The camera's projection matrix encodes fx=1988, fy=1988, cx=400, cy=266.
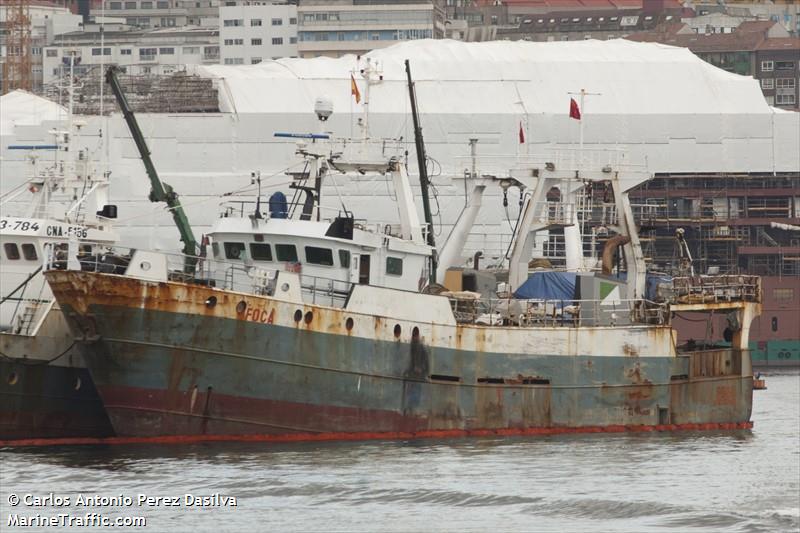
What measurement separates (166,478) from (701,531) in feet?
38.8

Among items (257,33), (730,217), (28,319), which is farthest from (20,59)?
(28,319)

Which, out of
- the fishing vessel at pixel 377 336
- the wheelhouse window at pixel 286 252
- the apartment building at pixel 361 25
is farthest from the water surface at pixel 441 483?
the apartment building at pixel 361 25

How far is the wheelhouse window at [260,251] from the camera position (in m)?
49.2

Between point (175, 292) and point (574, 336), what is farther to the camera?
point (574, 336)

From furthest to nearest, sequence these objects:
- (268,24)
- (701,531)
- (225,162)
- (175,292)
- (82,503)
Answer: (268,24), (225,162), (175,292), (82,503), (701,531)

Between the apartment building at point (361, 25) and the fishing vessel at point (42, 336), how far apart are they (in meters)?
125

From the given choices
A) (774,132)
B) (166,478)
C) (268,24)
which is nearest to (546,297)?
(166,478)

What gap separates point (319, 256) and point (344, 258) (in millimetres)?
626

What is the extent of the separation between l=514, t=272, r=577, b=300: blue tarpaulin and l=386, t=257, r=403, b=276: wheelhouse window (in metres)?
4.09

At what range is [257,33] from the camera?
18112 cm

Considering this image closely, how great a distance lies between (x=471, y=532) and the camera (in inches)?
1435

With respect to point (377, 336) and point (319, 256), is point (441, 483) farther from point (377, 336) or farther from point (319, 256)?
point (319, 256)

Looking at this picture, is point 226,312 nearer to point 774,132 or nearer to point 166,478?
point 166,478

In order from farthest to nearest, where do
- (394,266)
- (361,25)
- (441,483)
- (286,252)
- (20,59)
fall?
(361,25) → (20,59) → (394,266) → (286,252) → (441,483)
